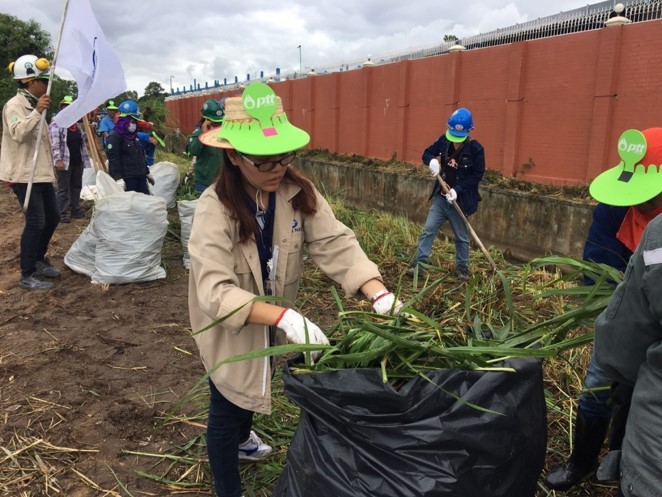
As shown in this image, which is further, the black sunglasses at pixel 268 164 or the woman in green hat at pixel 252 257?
the black sunglasses at pixel 268 164

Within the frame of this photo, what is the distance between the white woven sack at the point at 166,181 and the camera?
20.8ft

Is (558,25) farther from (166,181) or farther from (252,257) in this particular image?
(252,257)

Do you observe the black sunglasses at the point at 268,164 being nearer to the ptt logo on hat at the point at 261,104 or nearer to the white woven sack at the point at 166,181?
the ptt logo on hat at the point at 261,104

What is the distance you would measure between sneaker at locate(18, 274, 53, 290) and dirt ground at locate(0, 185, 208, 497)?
0.22ft

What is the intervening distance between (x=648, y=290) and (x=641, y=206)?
36.7 inches

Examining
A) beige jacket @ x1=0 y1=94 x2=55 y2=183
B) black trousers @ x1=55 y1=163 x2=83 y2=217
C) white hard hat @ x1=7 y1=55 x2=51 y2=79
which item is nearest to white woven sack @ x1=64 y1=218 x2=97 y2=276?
beige jacket @ x1=0 y1=94 x2=55 y2=183

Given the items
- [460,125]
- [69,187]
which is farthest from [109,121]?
[460,125]

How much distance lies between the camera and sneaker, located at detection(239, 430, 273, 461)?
226 cm

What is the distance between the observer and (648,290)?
3.60 ft

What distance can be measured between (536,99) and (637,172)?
540 cm

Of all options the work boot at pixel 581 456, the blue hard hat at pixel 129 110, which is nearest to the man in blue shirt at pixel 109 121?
the blue hard hat at pixel 129 110

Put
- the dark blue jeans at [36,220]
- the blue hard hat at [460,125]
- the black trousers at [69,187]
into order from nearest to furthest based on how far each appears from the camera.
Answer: the dark blue jeans at [36,220]
the blue hard hat at [460,125]
the black trousers at [69,187]

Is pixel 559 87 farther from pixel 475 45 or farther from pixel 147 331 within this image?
pixel 147 331

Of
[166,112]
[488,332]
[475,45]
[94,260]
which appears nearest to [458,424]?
[488,332]
